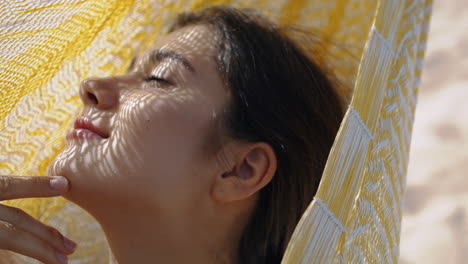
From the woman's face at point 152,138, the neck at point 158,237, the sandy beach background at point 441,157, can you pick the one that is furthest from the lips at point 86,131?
the sandy beach background at point 441,157

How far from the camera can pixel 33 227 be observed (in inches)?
40.9

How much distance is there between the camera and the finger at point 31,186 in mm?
1000

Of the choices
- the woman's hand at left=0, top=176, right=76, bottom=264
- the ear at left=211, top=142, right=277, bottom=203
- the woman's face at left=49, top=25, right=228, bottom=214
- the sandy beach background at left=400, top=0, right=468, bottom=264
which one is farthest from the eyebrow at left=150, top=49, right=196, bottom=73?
the sandy beach background at left=400, top=0, right=468, bottom=264

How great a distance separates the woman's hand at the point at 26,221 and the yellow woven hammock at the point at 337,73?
228mm

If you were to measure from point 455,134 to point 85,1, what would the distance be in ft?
5.46

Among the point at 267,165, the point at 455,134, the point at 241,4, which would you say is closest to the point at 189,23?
the point at 241,4

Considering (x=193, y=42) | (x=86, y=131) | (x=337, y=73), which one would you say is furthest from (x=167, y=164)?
(x=337, y=73)

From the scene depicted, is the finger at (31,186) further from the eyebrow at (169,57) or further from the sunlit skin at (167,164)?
the eyebrow at (169,57)

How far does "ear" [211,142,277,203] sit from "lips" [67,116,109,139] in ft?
0.64

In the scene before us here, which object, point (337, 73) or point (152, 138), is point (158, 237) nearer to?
point (152, 138)

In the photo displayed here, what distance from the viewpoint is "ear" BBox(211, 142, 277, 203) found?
1.08 m

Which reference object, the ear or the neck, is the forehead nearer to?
the ear

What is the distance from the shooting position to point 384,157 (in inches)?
41.7

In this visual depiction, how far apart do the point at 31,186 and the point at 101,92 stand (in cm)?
18
